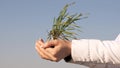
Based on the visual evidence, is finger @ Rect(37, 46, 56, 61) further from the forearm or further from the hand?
the forearm

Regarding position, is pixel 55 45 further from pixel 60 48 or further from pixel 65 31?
pixel 65 31

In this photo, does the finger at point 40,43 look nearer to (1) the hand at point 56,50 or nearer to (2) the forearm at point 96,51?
(1) the hand at point 56,50

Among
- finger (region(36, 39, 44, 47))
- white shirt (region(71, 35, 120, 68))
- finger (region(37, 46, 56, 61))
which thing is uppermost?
finger (region(36, 39, 44, 47))

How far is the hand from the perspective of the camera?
2102 mm

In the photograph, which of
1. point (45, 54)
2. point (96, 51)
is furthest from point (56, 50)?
point (96, 51)

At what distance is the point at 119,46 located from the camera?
6.75 feet

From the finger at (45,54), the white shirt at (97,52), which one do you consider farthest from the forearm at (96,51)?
the finger at (45,54)

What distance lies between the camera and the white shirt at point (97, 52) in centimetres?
204

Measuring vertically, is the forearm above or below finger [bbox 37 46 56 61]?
below

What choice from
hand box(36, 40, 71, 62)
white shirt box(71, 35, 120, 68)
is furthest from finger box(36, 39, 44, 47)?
white shirt box(71, 35, 120, 68)

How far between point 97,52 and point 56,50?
0.29 meters

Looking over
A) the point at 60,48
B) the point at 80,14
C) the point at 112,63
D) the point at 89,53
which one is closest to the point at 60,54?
the point at 60,48

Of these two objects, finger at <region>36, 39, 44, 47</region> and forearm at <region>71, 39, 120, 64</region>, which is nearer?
forearm at <region>71, 39, 120, 64</region>

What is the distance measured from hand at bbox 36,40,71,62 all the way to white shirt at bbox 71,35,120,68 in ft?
0.17
